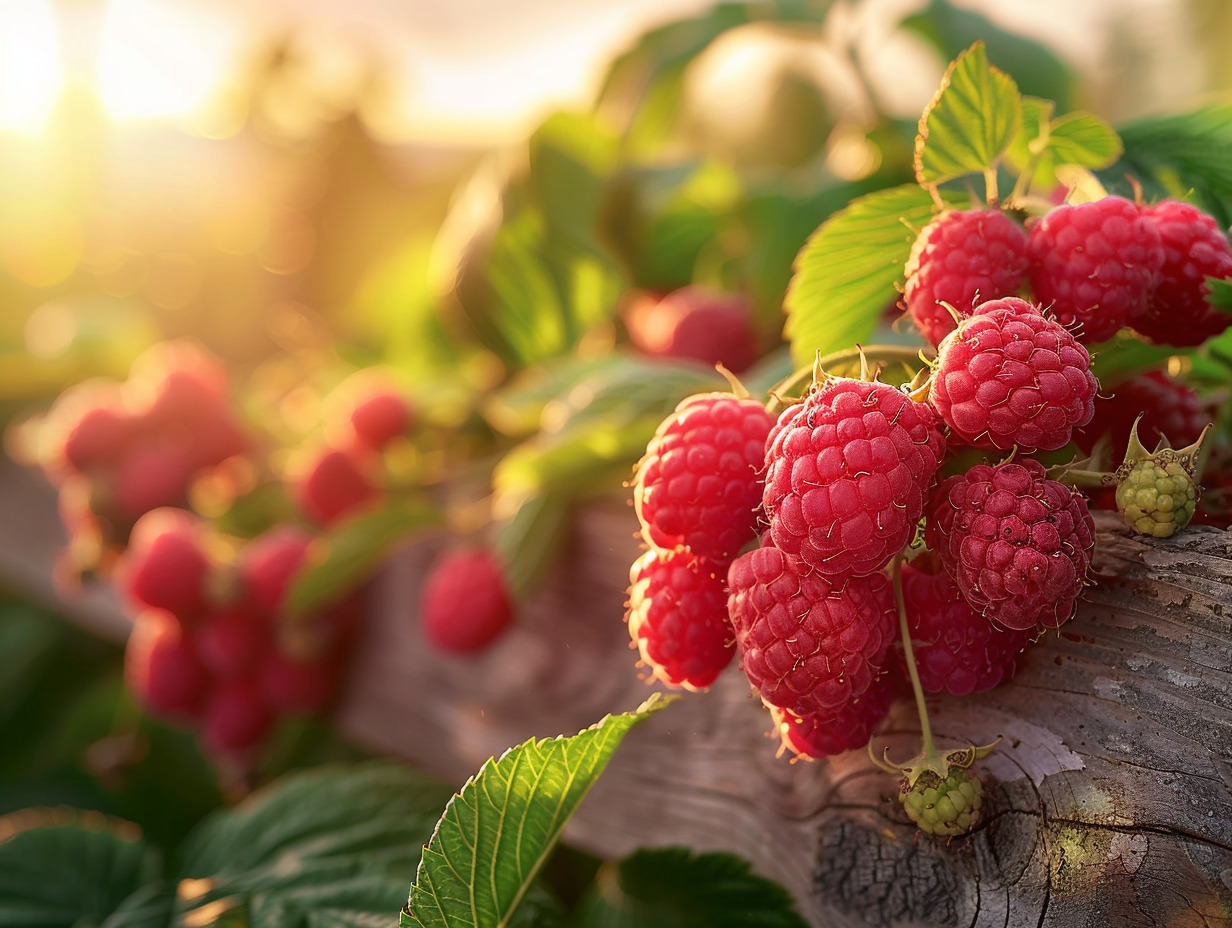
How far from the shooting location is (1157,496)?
0.30 m

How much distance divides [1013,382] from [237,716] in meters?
0.71

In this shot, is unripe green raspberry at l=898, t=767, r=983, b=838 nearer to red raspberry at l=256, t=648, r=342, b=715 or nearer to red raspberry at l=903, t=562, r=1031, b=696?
red raspberry at l=903, t=562, r=1031, b=696

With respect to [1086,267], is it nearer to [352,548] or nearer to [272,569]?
[352,548]

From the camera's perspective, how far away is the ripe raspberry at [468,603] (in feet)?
2.11

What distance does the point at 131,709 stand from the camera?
1.21 metres

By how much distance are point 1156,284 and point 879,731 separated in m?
0.19

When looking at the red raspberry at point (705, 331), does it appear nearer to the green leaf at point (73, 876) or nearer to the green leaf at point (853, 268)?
the green leaf at point (853, 268)

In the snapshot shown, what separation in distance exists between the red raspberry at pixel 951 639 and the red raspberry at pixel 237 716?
0.62 m

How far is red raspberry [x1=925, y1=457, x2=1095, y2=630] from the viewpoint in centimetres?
27

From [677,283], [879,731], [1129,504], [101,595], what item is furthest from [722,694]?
[101,595]

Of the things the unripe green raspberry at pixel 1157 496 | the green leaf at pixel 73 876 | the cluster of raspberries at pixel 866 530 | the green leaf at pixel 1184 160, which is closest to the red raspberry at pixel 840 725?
the cluster of raspberries at pixel 866 530

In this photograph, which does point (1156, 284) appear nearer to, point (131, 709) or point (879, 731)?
point (879, 731)

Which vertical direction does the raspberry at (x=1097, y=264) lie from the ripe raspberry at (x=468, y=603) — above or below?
above

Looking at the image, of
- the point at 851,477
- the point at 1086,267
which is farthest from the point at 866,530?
the point at 1086,267
